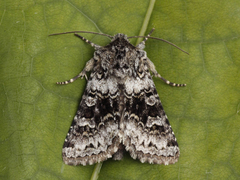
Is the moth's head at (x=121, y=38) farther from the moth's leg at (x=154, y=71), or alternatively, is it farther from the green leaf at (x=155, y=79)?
the moth's leg at (x=154, y=71)

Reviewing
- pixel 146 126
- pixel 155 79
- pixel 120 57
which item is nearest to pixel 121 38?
pixel 120 57

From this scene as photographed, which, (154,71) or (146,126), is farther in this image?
(154,71)

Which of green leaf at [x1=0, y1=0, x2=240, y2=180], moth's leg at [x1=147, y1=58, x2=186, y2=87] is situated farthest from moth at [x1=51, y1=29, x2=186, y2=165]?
green leaf at [x1=0, y1=0, x2=240, y2=180]

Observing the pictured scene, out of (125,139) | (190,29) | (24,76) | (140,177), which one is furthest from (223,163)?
(24,76)

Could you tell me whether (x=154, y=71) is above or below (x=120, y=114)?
above

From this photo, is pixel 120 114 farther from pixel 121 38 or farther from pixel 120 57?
pixel 121 38

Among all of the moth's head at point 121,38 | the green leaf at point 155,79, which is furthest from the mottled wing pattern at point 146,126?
the moth's head at point 121,38

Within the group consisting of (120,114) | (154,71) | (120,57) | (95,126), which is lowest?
(95,126)
